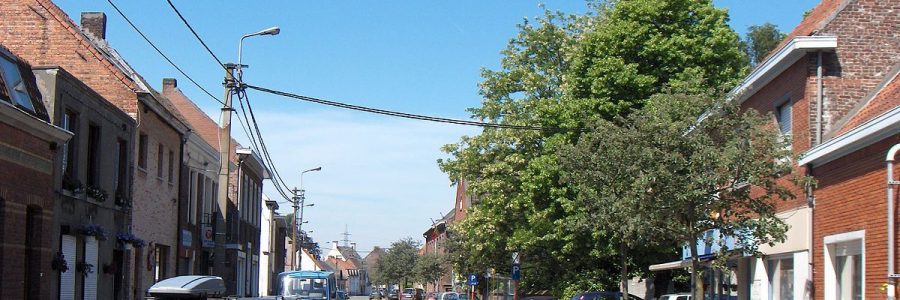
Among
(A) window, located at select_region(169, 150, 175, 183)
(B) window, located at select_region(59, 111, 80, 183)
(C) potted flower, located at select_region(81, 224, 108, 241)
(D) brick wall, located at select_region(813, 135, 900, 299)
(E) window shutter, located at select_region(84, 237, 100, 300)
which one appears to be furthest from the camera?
(A) window, located at select_region(169, 150, 175, 183)

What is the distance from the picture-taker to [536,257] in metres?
37.3

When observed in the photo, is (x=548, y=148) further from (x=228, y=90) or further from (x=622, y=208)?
(x=622, y=208)

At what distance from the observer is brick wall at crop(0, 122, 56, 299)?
17.3m

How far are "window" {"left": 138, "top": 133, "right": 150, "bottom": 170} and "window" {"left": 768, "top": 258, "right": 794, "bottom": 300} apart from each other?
51.2ft

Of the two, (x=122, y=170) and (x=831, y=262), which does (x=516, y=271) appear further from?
(x=831, y=262)

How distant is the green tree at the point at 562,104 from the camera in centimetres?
2977

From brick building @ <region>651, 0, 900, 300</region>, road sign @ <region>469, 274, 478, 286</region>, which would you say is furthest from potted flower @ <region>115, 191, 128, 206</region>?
road sign @ <region>469, 274, 478, 286</region>

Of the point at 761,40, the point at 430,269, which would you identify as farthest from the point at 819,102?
the point at 430,269

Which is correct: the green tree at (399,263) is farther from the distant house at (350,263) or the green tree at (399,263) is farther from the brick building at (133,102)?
the brick building at (133,102)

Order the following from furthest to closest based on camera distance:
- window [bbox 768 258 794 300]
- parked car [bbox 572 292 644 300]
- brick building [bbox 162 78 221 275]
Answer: brick building [bbox 162 78 221 275], parked car [bbox 572 292 644 300], window [bbox 768 258 794 300]

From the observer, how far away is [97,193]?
23.1m

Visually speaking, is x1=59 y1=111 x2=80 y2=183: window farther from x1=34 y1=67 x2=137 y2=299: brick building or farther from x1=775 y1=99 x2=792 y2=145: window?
x1=775 y1=99 x2=792 y2=145: window

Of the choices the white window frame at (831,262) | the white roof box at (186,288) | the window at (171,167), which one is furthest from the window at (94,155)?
the white window frame at (831,262)

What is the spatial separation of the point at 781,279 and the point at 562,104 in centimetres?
1166
